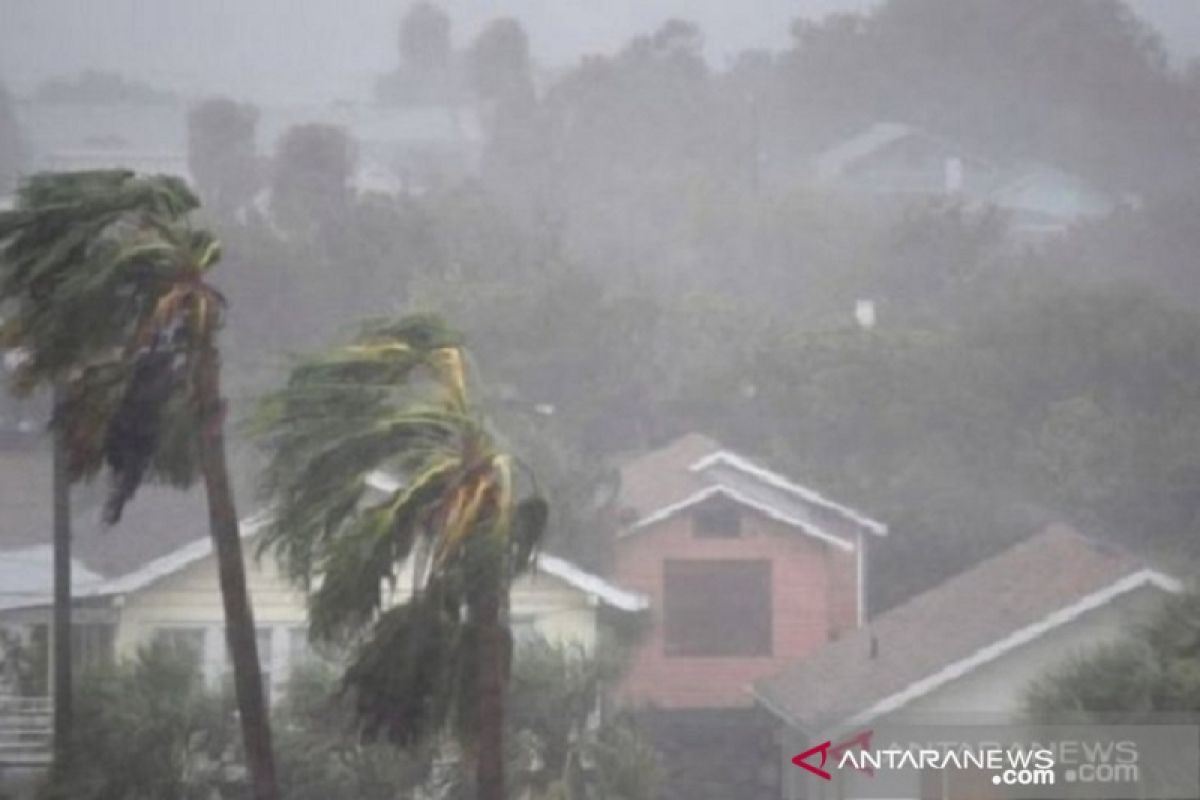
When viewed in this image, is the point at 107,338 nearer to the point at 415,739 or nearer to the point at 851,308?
the point at 415,739

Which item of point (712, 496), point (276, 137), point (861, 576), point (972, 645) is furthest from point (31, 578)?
point (276, 137)

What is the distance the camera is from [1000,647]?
911 centimetres

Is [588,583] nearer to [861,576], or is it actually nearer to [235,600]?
[861,576]

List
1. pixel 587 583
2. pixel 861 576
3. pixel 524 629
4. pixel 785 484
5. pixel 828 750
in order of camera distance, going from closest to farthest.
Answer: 1. pixel 828 750
2. pixel 524 629
3. pixel 587 583
4. pixel 785 484
5. pixel 861 576

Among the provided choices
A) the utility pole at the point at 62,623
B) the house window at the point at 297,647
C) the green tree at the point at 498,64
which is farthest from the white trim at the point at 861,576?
the green tree at the point at 498,64

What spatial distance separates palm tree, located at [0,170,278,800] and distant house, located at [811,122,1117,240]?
13.2 metres

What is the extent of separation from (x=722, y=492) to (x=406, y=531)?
17.5ft

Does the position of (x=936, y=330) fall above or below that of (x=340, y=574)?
above

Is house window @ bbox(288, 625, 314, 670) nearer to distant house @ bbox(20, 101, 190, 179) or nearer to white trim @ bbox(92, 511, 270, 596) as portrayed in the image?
white trim @ bbox(92, 511, 270, 596)

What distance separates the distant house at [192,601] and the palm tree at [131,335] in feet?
6.34

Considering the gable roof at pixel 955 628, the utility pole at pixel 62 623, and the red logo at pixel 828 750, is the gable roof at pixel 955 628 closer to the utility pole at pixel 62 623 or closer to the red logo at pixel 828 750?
the red logo at pixel 828 750

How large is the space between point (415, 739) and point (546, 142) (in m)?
15.5

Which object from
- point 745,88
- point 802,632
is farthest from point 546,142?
point 802,632

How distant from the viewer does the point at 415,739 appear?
267 inches
